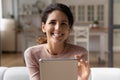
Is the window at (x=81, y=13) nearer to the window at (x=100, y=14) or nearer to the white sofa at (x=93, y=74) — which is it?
the window at (x=100, y=14)

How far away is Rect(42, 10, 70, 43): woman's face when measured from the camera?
1.04 m

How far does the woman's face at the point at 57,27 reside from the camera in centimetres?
104

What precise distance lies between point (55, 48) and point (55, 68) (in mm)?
548

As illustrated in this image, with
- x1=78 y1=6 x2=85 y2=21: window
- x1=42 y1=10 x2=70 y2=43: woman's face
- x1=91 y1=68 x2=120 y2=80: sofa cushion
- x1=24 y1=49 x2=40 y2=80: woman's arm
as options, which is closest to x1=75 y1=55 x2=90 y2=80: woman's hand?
x1=42 y1=10 x2=70 y2=43: woman's face

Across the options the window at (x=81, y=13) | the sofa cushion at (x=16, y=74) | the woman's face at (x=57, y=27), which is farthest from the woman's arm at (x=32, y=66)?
the window at (x=81, y=13)

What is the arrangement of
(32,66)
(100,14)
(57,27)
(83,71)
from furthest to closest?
(100,14)
(32,66)
(57,27)
(83,71)

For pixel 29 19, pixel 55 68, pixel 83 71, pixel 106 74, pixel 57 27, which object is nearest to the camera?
pixel 55 68

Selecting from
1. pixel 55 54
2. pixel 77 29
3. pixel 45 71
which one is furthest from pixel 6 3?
pixel 45 71

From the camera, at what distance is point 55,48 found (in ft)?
4.06

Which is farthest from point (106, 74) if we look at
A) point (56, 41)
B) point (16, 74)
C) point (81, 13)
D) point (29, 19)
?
point (29, 19)

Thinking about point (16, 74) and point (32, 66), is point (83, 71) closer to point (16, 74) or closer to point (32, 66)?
point (32, 66)

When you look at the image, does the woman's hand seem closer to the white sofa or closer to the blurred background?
the white sofa

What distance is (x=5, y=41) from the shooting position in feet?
23.2

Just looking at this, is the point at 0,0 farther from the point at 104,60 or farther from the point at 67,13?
the point at 67,13
